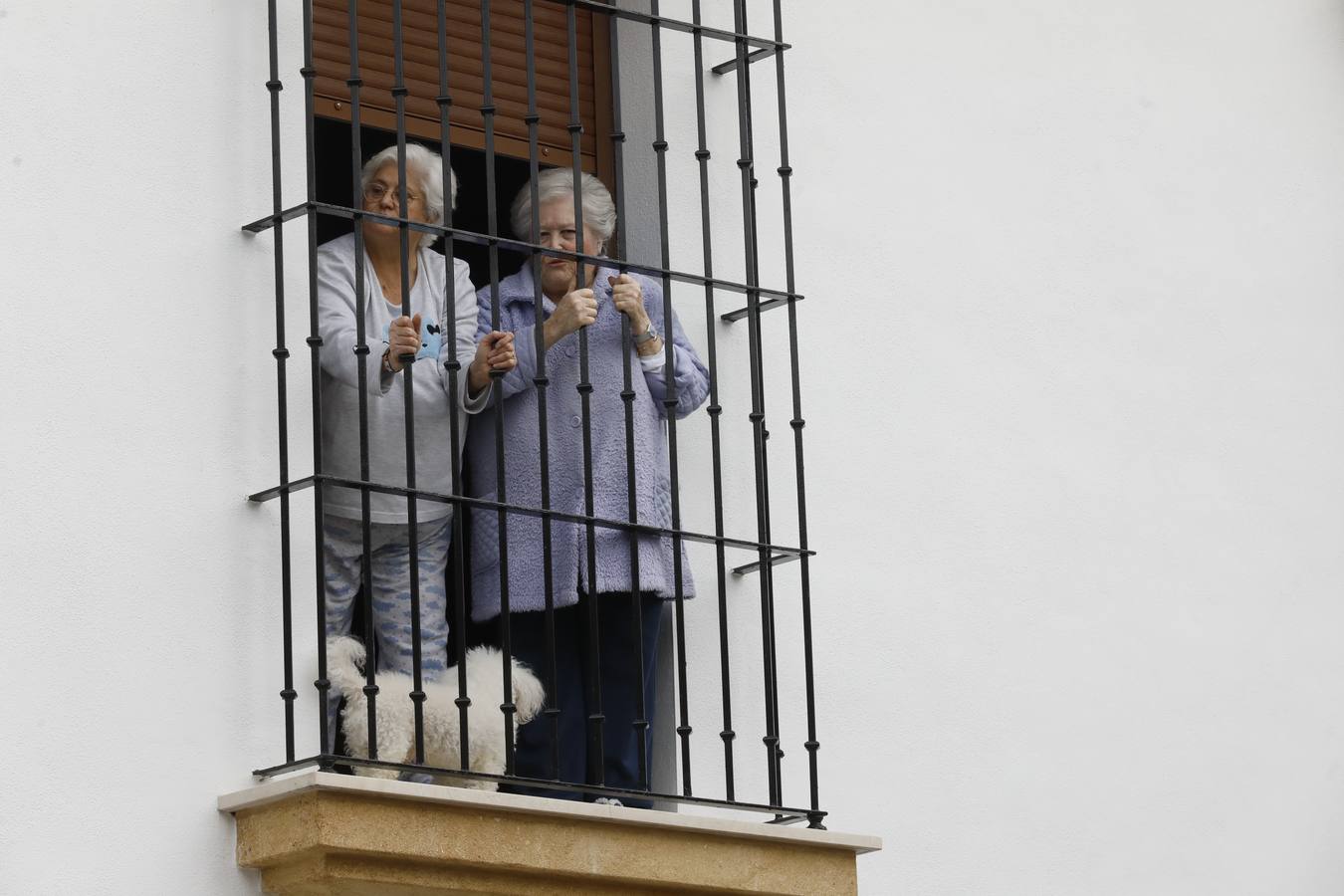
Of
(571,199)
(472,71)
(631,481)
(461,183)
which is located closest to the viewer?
(631,481)

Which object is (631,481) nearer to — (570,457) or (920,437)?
(570,457)

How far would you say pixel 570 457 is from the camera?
6270mm

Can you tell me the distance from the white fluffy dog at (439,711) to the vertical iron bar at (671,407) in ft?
1.22

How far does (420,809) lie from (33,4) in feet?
6.23

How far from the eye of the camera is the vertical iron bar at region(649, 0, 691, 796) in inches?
242

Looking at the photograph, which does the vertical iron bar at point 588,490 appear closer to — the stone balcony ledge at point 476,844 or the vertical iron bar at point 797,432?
the stone balcony ledge at point 476,844

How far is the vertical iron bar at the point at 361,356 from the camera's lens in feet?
18.4

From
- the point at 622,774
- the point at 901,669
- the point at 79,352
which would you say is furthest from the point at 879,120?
the point at 79,352

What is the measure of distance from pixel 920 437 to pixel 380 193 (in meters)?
1.63

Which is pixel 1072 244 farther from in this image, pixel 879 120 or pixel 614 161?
pixel 614 161

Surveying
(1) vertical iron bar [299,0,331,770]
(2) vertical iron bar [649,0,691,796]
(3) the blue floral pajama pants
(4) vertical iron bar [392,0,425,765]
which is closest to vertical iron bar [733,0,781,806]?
(2) vertical iron bar [649,0,691,796]

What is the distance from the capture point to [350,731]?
5711 millimetres

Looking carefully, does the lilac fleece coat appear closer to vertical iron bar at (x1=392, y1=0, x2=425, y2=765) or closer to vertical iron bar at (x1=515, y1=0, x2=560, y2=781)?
vertical iron bar at (x1=515, y1=0, x2=560, y2=781)

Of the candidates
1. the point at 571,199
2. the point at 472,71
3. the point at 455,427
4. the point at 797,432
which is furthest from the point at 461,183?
the point at 455,427
